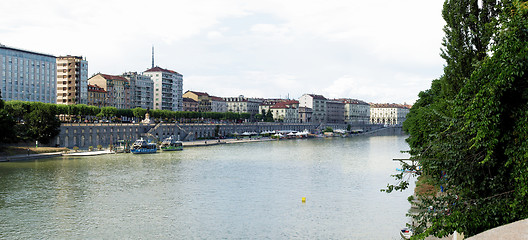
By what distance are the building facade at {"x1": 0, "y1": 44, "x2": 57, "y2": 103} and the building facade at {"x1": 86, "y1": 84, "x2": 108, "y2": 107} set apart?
412 inches

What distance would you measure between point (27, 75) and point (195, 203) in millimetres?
121319

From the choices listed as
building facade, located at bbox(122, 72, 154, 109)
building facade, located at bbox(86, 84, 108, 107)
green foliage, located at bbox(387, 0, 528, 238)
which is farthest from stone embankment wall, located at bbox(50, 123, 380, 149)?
Result: green foliage, located at bbox(387, 0, 528, 238)

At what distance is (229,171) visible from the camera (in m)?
58.9

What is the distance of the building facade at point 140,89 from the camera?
174750 mm

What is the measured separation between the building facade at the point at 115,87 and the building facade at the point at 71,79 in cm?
1155

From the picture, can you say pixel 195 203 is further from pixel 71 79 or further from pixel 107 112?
pixel 71 79

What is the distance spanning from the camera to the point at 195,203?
124 ft

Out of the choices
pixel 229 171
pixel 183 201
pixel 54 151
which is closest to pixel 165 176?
pixel 229 171

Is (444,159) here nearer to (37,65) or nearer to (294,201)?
(294,201)

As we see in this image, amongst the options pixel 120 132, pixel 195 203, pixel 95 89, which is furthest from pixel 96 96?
pixel 195 203

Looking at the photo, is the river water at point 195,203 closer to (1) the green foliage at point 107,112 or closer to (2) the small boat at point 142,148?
(2) the small boat at point 142,148

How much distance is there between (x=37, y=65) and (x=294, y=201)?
128m

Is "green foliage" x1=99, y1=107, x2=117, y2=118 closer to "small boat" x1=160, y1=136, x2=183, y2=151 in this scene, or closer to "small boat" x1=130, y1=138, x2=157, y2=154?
"small boat" x1=160, y1=136, x2=183, y2=151

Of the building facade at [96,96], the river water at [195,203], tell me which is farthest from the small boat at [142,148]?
the building facade at [96,96]
